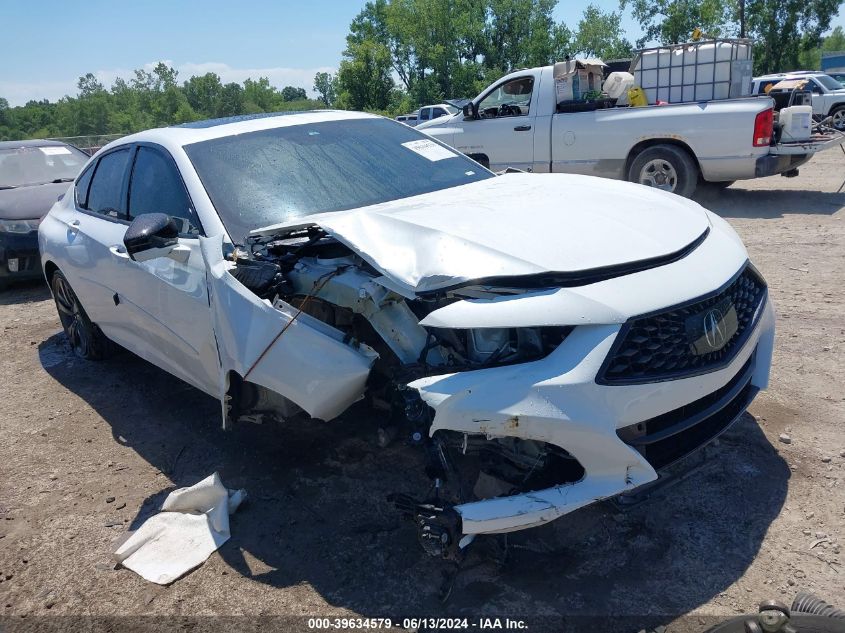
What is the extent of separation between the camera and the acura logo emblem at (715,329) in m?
2.58

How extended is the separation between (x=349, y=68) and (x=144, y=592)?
43.2 m

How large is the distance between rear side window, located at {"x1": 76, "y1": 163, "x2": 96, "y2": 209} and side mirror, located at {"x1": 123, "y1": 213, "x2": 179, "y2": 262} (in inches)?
81.3

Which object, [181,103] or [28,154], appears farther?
[181,103]

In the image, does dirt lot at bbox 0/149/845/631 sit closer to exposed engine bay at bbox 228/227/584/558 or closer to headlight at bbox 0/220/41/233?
exposed engine bay at bbox 228/227/584/558

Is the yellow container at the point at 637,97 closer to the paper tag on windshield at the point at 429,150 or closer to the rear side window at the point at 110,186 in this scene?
the paper tag on windshield at the point at 429,150

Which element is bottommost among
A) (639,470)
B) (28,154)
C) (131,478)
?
(131,478)

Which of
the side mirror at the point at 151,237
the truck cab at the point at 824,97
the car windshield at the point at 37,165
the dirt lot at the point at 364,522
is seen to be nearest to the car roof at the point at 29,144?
the car windshield at the point at 37,165

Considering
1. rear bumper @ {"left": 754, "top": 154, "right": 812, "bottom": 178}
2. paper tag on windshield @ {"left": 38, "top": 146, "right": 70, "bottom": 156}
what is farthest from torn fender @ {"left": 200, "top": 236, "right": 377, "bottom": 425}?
paper tag on windshield @ {"left": 38, "top": 146, "right": 70, "bottom": 156}

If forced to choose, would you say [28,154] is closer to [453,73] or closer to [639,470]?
[639,470]

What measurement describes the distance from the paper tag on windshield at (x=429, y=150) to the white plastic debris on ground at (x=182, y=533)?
2253 millimetres

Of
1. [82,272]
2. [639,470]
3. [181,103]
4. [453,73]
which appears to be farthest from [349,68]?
[639,470]

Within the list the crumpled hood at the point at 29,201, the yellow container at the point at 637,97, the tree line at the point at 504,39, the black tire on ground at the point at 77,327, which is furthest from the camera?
the tree line at the point at 504,39

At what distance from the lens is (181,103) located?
68.2m

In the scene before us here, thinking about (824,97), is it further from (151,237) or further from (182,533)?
(182,533)
